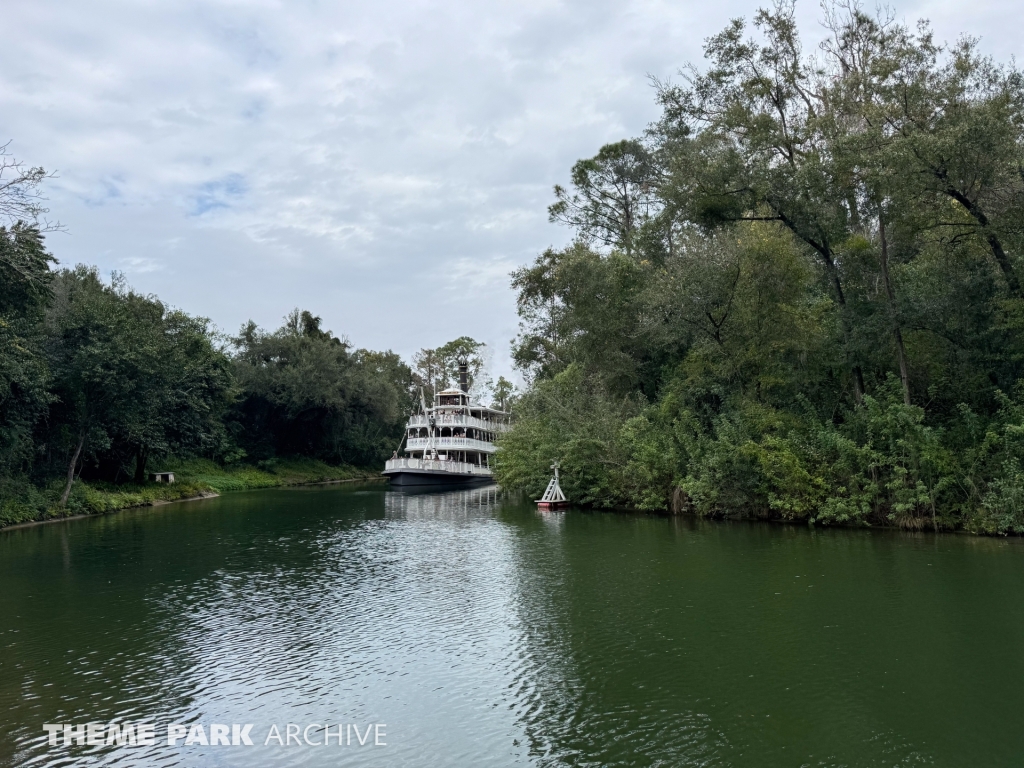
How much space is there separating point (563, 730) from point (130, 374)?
2540cm

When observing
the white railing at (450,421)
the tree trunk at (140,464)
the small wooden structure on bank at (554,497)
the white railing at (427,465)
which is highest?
the white railing at (450,421)

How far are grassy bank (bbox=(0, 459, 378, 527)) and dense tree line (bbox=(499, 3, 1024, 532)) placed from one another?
1823 centimetres

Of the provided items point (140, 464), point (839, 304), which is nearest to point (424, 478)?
point (140, 464)

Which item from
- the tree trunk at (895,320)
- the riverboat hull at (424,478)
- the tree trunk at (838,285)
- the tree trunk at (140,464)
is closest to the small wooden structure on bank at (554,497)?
the tree trunk at (838,285)

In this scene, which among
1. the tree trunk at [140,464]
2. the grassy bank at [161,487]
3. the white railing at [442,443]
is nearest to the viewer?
the grassy bank at [161,487]

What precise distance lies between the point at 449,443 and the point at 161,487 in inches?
699

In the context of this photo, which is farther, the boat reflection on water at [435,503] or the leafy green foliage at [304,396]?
the leafy green foliage at [304,396]

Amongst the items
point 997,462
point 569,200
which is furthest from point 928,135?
point 569,200

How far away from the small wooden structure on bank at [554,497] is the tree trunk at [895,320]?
12.3 metres

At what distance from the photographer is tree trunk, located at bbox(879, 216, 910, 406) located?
18.8m

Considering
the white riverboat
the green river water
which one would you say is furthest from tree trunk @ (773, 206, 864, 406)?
the white riverboat

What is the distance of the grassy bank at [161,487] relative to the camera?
24016 mm

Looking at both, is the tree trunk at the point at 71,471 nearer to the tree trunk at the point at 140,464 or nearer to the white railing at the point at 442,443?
the tree trunk at the point at 140,464

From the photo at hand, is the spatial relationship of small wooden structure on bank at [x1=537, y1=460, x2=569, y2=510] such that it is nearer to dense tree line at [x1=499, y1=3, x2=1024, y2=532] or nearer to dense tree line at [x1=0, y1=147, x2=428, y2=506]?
dense tree line at [x1=499, y1=3, x2=1024, y2=532]
